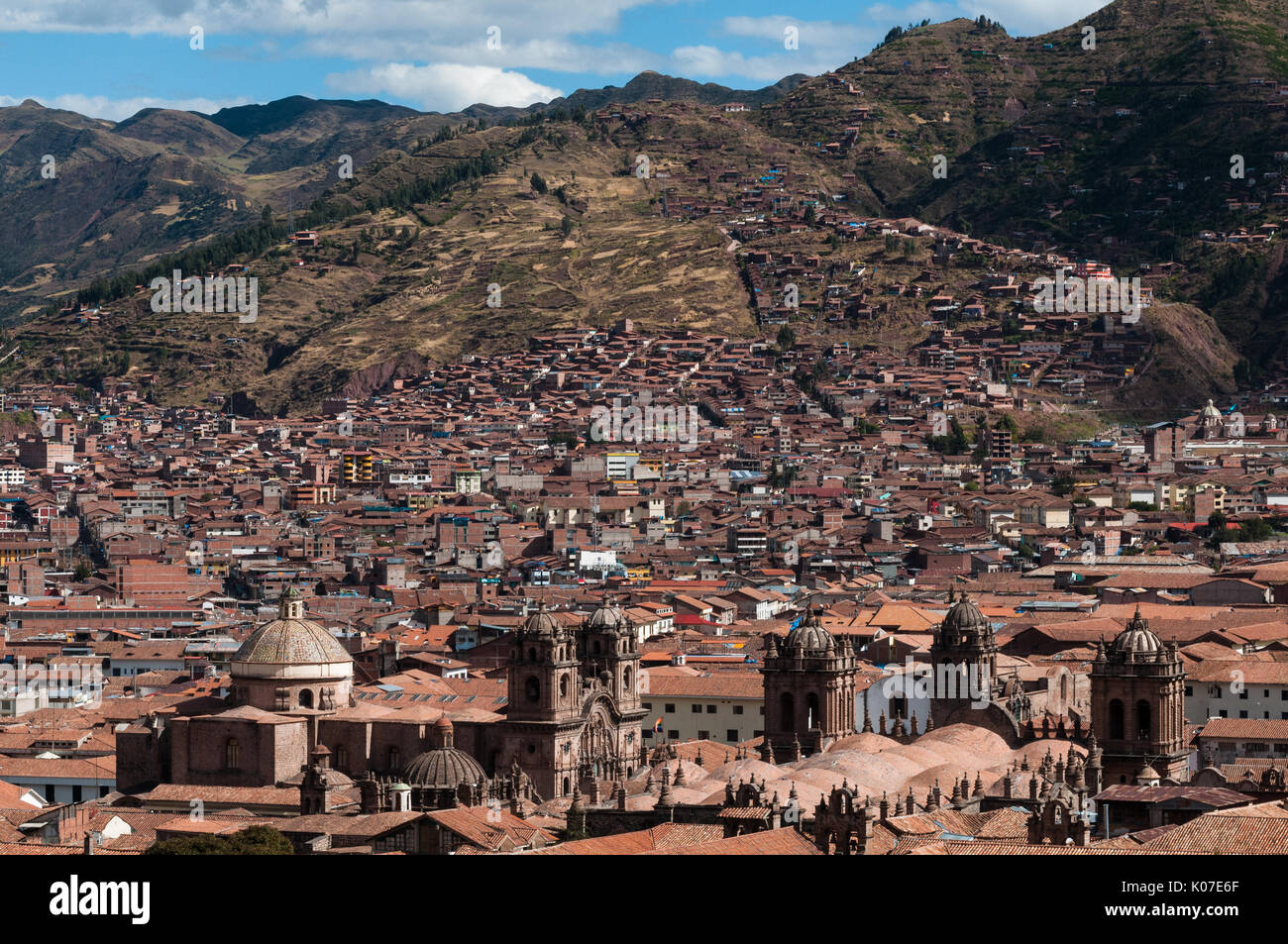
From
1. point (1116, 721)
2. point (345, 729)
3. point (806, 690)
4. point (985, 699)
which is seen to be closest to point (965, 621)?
point (985, 699)

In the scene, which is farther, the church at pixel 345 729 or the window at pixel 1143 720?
the church at pixel 345 729

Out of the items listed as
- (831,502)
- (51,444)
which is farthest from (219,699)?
(51,444)

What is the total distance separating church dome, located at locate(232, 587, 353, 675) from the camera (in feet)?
180

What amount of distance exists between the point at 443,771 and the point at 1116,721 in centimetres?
1311

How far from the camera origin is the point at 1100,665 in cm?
5044

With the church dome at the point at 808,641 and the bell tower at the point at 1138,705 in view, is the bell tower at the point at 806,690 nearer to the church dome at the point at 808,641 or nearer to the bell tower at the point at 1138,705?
the church dome at the point at 808,641

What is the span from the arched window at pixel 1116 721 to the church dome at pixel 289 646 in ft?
54.3

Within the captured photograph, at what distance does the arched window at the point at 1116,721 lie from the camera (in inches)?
1965

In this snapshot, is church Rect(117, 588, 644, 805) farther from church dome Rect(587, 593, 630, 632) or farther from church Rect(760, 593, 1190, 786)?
church Rect(760, 593, 1190, 786)

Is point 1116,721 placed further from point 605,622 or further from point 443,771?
point 605,622

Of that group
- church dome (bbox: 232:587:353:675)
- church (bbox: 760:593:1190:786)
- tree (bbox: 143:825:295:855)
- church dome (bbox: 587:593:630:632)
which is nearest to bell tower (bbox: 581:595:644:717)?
church dome (bbox: 587:593:630:632)

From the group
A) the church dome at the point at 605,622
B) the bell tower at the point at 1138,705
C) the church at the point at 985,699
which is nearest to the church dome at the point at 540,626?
the church dome at the point at 605,622

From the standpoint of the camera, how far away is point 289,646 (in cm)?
5516
